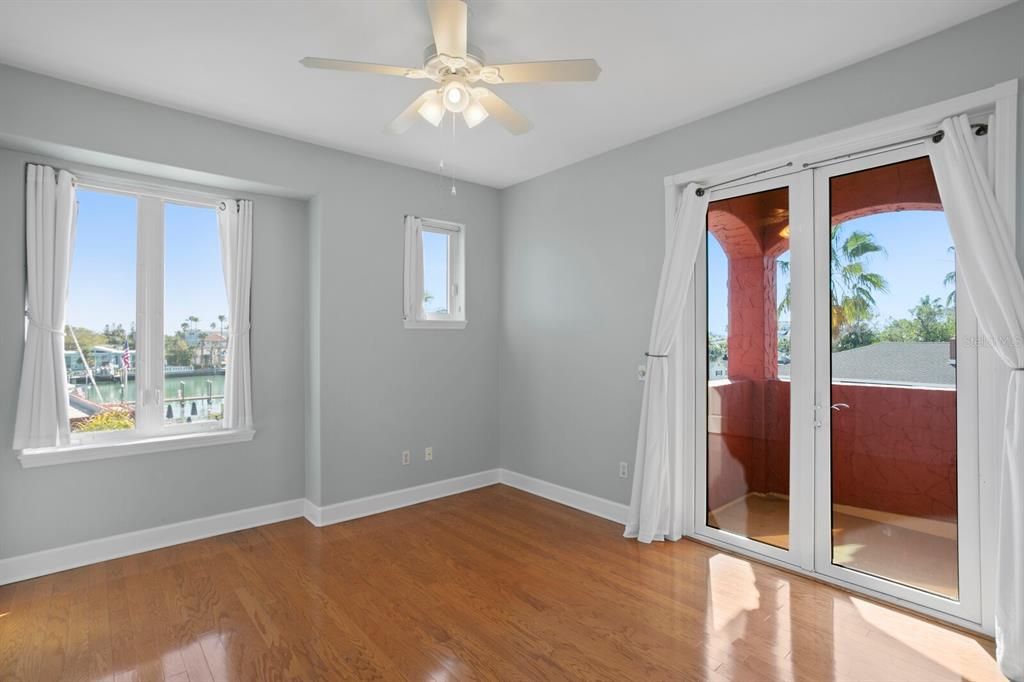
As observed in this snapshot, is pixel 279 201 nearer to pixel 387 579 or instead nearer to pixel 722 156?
pixel 387 579

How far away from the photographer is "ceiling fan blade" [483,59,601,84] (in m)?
2.09

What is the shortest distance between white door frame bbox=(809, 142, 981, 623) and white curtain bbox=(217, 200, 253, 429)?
3.85m

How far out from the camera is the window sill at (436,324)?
14.8 ft

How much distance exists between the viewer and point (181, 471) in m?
3.63

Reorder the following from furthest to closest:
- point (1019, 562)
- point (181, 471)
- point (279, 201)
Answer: point (279, 201) < point (181, 471) < point (1019, 562)

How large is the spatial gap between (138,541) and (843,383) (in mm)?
4515

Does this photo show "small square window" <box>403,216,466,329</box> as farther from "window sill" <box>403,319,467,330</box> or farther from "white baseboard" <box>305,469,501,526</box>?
"white baseboard" <box>305,469,501,526</box>

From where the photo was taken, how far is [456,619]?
265 centimetres

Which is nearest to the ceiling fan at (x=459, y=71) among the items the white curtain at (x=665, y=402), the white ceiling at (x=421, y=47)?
the white ceiling at (x=421, y=47)

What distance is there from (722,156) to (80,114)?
12.8 feet

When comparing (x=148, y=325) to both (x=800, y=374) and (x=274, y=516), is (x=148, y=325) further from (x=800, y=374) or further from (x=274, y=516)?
(x=800, y=374)

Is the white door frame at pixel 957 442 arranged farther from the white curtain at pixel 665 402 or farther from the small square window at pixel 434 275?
the small square window at pixel 434 275

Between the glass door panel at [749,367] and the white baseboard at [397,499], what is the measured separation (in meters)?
2.16

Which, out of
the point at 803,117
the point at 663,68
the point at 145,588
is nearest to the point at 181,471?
the point at 145,588
